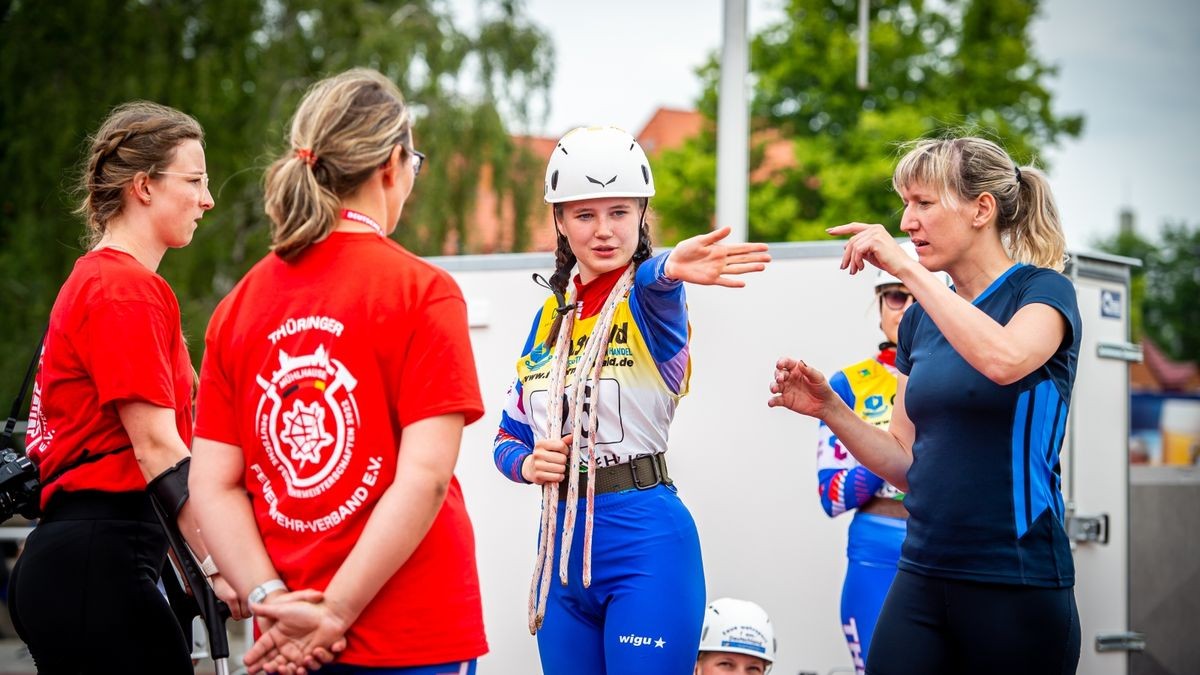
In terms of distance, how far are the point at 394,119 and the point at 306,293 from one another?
1.43 feet

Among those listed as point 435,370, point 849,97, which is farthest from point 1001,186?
point 849,97

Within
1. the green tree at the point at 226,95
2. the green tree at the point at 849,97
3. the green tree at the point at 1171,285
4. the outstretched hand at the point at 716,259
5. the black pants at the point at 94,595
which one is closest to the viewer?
the outstretched hand at the point at 716,259

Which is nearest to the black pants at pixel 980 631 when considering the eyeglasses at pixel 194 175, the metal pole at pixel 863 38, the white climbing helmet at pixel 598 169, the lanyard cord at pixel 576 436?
the lanyard cord at pixel 576 436

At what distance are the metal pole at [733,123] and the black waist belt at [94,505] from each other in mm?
4464

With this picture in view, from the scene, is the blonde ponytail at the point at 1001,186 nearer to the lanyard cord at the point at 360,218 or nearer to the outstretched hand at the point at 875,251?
the outstretched hand at the point at 875,251

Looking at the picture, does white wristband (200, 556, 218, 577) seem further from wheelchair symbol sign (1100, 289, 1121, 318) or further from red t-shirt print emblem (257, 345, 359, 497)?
wheelchair symbol sign (1100, 289, 1121, 318)

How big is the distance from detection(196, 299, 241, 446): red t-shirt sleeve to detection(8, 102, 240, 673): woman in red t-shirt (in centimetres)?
58

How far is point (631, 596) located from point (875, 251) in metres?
1.13

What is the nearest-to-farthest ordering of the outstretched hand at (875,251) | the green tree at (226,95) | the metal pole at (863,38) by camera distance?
1. the outstretched hand at (875,251)
2. the metal pole at (863,38)
3. the green tree at (226,95)

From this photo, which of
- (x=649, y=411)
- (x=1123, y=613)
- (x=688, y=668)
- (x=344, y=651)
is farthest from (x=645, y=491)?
(x=1123, y=613)

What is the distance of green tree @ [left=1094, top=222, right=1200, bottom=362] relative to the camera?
73062mm

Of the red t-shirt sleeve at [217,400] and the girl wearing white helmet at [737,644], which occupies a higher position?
the red t-shirt sleeve at [217,400]

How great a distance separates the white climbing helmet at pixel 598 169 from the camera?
3.46 meters

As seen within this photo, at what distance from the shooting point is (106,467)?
328 centimetres
